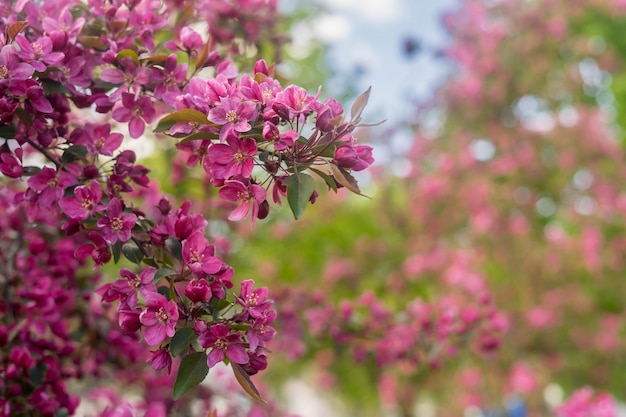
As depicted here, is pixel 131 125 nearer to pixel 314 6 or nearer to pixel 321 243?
pixel 314 6

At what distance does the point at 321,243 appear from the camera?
652cm

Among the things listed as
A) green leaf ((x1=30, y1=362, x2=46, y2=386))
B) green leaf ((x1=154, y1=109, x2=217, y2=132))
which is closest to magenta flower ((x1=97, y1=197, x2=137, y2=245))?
green leaf ((x1=154, y1=109, x2=217, y2=132))

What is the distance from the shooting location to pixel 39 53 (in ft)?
4.23

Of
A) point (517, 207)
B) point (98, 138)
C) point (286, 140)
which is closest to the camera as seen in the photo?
point (286, 140)

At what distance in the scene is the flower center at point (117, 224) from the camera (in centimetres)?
125

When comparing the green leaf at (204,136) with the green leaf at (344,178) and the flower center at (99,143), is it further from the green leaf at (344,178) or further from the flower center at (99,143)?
the flower center at (99,143)

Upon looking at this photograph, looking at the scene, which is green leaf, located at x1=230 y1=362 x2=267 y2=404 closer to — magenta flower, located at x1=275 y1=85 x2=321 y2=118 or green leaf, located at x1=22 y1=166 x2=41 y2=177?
magenta flower, located at x1=275 y1=85 x2=321 y2=118

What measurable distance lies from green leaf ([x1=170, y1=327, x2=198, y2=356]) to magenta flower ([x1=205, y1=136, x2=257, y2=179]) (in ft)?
0.96

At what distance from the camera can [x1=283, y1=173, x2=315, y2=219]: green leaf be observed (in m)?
1.11

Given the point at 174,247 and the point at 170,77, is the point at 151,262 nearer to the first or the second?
the point at 174,247

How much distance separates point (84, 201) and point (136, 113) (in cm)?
27

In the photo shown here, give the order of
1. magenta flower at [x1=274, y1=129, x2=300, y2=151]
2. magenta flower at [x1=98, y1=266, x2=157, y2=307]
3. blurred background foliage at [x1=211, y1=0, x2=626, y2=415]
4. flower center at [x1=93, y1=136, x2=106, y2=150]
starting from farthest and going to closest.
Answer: blurred background foliage at [x1=211, y1=0, x2=626, y2=415], flower center at [x1=93, y1=136, x2=106, y2=150], magenta flower at [x1=98, y1=266, x2=157, y2=307], magenta flower at [x1=274, y1=129, x2=300, y2=151]

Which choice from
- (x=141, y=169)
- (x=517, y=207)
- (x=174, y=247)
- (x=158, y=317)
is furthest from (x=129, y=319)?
(x=517, y=207)

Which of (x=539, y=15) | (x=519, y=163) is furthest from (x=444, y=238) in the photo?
(x=539, y=15)
